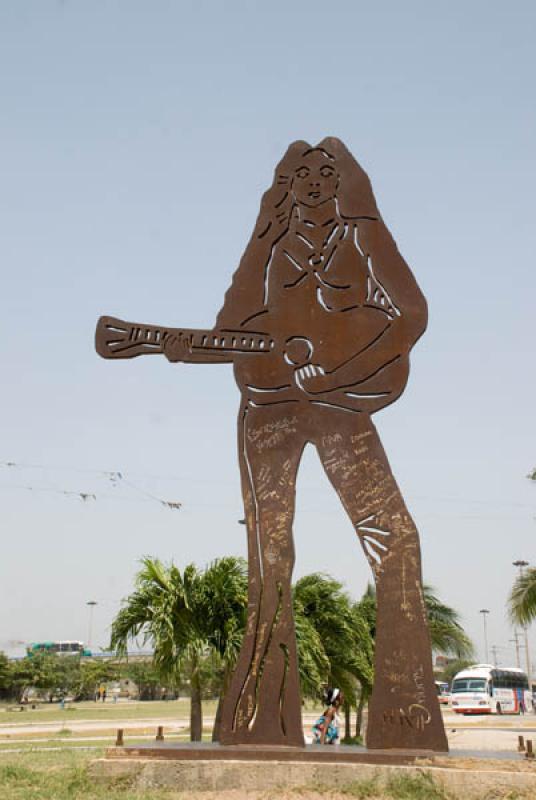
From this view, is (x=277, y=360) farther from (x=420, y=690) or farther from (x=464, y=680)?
(x=464, y=680)

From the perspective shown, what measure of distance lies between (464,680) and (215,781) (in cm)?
2792

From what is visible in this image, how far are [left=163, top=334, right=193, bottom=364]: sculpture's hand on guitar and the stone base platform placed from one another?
393 cm

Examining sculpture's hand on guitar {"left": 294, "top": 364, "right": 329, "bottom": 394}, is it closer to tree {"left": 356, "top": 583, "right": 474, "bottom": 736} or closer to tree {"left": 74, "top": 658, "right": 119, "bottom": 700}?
tree {"left": 356, "top": 583, "right": 474, "bottom": 736}

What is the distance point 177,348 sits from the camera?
938 cm

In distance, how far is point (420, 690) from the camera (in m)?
7.94

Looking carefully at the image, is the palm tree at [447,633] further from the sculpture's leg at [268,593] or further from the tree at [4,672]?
the tree at [4,672]

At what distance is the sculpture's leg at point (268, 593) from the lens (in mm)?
8219

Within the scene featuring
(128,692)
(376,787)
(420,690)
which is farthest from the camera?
(128,692)

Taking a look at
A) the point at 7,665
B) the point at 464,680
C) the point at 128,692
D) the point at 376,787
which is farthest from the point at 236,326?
the point at 128,692

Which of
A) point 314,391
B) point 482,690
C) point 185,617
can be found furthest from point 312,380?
point 482,690

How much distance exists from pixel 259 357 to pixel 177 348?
902 mm

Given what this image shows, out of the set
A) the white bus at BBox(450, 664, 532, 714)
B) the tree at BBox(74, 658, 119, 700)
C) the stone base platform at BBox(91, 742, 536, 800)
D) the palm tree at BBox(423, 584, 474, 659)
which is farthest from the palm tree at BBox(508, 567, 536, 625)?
the tree at BBox(74, 658, 119, 700)

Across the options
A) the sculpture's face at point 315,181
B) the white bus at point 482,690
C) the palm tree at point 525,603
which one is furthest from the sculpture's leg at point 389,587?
the white bus at point 482,690

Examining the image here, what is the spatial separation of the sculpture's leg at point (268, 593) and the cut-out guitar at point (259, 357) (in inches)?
11.5
